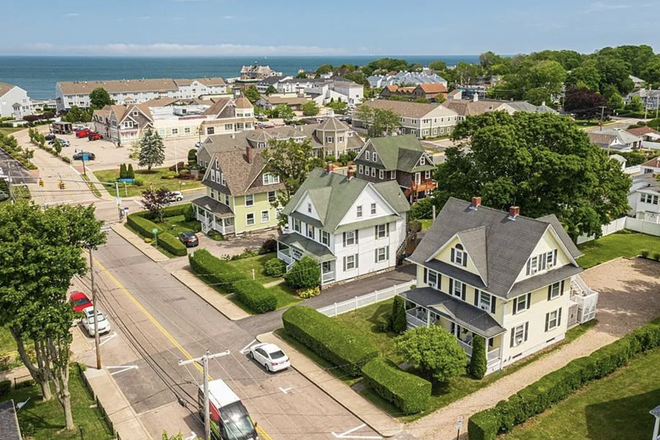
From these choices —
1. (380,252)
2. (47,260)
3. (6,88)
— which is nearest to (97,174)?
(380,252)

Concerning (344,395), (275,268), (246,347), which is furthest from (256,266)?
(344,395)

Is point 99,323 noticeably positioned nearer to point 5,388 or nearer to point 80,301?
point 80,301

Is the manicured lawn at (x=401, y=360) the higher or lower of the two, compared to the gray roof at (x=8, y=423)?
lower

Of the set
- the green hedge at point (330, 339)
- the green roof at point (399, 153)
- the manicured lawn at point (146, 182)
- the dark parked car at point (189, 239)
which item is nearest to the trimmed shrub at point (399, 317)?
the green hedge at point (330, 339)

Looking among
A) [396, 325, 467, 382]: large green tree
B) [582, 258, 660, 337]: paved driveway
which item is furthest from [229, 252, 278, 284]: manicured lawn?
[582, 258, 660, 337]: paved driveway

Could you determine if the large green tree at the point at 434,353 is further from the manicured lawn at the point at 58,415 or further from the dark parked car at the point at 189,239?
the dark parked car at the point at 189,239

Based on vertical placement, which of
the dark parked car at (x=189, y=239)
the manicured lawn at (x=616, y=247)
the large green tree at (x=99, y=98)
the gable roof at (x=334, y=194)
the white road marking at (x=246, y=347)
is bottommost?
the white road marking at (x=246, y=347)

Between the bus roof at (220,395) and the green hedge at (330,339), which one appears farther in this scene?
the green hedge at (330,339)
